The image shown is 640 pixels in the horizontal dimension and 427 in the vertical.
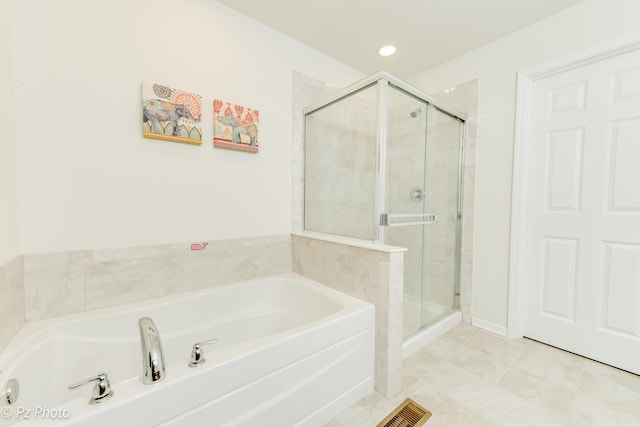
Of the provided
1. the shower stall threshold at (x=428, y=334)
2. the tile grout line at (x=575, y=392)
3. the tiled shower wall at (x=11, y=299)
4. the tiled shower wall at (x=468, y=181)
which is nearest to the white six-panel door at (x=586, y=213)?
the tile grout line at (x=575, y=392)

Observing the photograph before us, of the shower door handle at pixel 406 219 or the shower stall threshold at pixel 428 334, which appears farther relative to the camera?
the shower stall threshold at pixel 428 334

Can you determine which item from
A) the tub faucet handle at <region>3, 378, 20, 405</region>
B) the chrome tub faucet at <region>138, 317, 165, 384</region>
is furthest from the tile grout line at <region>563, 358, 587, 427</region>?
the tub faucet handle at <region>3, 378, 20, 405</region>

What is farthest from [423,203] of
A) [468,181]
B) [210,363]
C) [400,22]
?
[210,363]

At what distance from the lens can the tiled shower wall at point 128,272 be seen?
1249 millimetres

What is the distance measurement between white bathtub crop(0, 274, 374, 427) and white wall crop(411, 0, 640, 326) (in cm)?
133

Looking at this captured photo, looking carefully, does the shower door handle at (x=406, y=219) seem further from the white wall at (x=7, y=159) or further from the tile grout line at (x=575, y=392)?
the white wall at (x=7, y=159)

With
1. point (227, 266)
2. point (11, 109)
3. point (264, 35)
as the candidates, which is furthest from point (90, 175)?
point (264, 35)

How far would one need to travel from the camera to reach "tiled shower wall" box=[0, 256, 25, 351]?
100 centimetres

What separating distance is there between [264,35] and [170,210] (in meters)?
1.48

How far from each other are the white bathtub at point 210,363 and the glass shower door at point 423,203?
0.67m

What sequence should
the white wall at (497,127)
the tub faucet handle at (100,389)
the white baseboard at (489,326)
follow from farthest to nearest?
1. the white baseboard at (489,326)
2. the white wall at (497,127)
3. the tub faucet handle at (100,389)

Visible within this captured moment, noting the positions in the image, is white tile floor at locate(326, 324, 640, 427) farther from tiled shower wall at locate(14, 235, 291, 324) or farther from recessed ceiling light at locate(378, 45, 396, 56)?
recessed ceiling light at locate(378, 45, 396, 56)

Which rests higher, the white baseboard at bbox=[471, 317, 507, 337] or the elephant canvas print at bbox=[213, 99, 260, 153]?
the elephant canvas print at bbox=[213, 99, 260, 153]

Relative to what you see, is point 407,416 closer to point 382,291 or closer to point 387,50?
point 382,291
